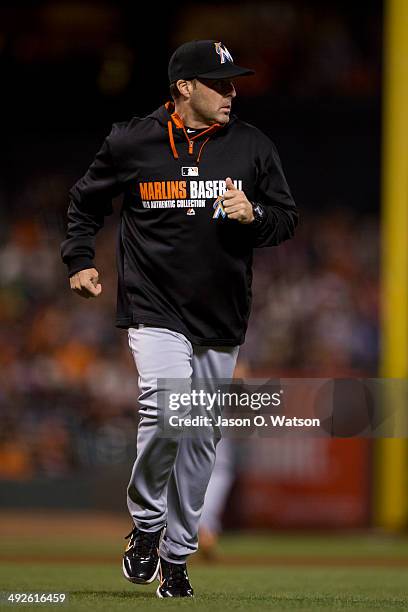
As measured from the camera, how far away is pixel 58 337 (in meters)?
13.3

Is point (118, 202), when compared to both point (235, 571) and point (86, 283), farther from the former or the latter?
point (86, 283)

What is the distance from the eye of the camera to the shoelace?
4410 mm

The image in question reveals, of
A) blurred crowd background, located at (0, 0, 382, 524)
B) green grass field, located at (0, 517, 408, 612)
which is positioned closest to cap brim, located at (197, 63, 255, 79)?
green grass field, located at (0, 517, 408, 612)

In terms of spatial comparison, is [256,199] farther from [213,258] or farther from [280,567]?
[280,567]

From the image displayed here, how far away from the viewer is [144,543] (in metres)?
4.42

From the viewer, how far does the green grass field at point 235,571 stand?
14.3 ft

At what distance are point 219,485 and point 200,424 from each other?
4305mm

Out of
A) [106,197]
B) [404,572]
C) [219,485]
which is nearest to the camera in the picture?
[106,197]

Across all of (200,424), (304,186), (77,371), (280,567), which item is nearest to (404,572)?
(280,567)

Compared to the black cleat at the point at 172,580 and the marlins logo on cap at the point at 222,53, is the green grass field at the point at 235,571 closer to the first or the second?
the black cleat at the point at 172,580

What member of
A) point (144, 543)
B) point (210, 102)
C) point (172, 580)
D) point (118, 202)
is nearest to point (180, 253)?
point (210, 102)

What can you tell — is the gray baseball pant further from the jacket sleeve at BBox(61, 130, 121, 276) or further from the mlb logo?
the mlb logo

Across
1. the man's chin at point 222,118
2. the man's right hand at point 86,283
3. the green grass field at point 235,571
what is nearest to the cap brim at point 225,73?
the man's chin at point 222,118

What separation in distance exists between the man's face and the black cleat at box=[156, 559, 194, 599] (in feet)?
5.32
